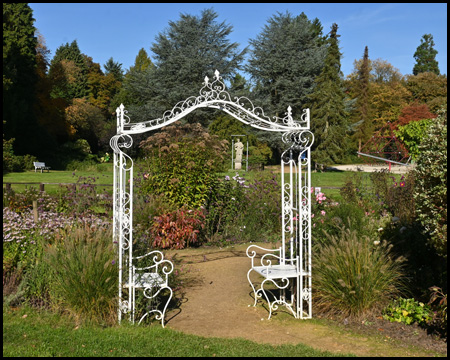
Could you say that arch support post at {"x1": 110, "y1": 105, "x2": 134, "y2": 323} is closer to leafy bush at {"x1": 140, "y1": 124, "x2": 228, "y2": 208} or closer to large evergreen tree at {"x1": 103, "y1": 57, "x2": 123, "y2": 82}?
leafy bush at {"x1": 140, "y1": 124, "x2": 228, "y2": 208}

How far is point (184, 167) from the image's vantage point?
324 inches

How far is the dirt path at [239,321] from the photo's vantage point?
4.05m

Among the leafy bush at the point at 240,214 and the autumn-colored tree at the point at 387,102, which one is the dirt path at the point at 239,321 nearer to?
the leafy bush at the point at 240,214

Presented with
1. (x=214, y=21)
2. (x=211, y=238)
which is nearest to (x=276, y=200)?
(x=211, y=238)

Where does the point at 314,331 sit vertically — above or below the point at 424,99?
below

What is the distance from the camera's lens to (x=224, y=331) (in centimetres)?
450

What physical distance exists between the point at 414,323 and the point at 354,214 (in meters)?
2.78

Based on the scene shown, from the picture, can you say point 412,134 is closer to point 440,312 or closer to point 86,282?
point 440,312

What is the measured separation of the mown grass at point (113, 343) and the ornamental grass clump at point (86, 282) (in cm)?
14

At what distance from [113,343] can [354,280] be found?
2.40m

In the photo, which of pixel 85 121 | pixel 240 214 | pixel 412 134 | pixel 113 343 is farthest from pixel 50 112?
pixel 113 343

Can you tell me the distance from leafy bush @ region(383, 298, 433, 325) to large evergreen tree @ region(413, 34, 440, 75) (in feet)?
150

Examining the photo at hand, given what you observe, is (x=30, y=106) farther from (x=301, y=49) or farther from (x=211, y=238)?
(x=211, y=238)

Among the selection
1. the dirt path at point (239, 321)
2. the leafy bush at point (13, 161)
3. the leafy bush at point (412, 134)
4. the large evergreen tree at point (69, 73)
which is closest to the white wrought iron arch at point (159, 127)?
the dirt path at point (239, 321)
